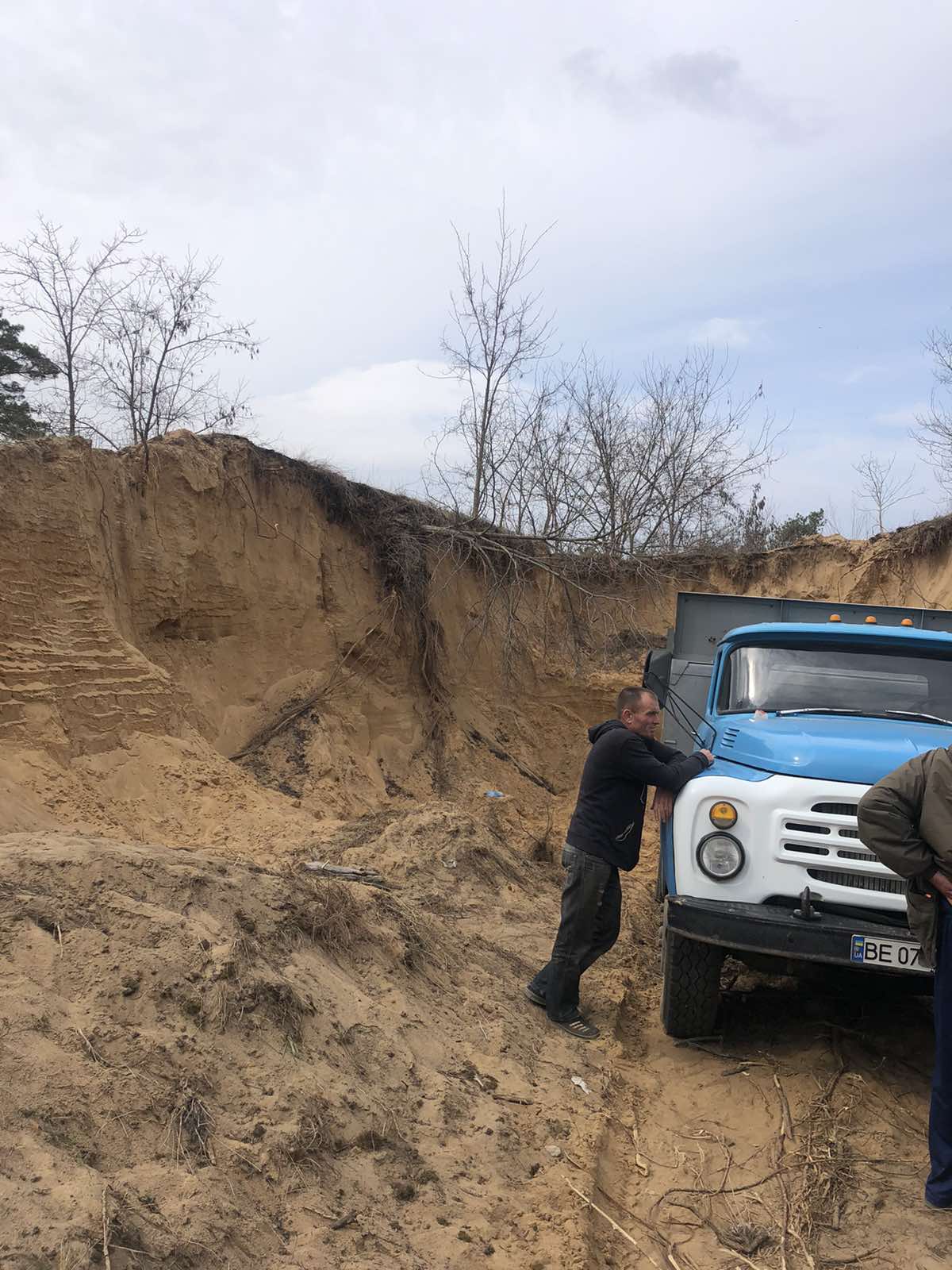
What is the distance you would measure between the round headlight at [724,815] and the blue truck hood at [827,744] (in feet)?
1.06

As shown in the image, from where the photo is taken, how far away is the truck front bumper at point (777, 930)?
4254 millimetres

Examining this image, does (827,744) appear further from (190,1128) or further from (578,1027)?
(190,1128)

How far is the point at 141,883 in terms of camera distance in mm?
4410

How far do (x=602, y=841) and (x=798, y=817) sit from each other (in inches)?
45.9

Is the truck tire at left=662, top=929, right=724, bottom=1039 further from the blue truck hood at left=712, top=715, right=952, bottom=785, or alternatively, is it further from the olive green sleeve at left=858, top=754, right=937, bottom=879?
the olive green sleeve at left=858, top=754, right=937, bottom=879

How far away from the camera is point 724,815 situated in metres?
4.60

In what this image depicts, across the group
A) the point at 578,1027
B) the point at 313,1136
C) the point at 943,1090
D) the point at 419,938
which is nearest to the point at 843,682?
the point at 578,1027

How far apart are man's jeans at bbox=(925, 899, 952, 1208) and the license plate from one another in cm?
57

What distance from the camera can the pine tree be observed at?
720 inches

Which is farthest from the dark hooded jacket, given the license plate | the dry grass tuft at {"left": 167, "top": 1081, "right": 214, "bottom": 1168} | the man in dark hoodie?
the dry grass tuft at {"left": 167, "top": 1081, "right": 214, "bottom": 1168}

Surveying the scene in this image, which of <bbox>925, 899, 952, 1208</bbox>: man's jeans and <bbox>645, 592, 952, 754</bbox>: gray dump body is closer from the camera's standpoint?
<bbox>925, 899, 952, 1208</bbox>: man's jeans

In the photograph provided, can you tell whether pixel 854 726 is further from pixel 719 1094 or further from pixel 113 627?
pixel 113 627

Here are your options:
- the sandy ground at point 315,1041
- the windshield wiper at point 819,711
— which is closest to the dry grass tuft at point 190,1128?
the sandy ground at point 315,1041

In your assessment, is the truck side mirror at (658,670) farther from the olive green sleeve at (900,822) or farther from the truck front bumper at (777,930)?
the olive green sleeve at (900,822)
